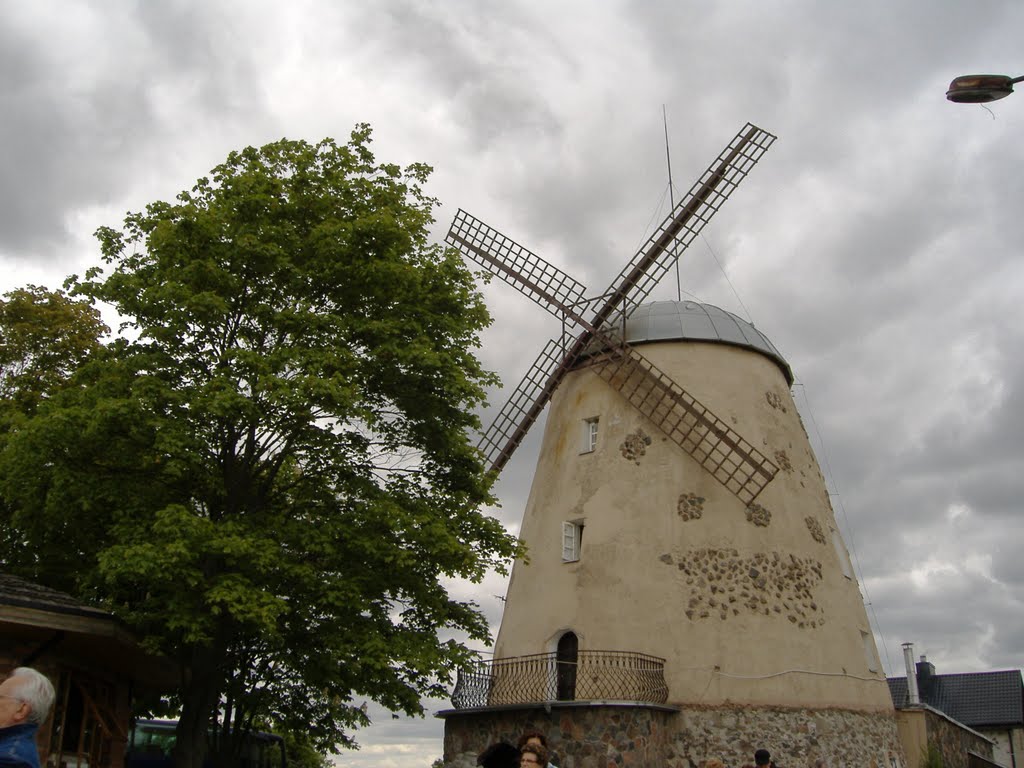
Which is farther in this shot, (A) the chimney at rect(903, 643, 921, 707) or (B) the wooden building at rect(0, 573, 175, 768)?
(A) the chimney at rect(903, 643, 921, 707)

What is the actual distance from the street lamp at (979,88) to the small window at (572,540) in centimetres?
1467

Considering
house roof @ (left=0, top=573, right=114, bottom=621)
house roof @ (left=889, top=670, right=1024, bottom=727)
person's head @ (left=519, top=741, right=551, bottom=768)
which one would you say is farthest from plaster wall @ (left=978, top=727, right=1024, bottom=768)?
person's head @ (left=519, top=741, right=551, bottom=768)

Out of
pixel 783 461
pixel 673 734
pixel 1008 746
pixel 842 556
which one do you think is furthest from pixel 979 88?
pixel 1008 746

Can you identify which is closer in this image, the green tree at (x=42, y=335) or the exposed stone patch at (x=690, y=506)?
the green tree at (x=42, y=335)

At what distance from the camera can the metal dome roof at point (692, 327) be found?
22.4m

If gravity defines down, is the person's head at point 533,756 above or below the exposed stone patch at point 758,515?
below

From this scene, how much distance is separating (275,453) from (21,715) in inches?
439

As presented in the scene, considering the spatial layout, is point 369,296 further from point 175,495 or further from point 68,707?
point 68,707

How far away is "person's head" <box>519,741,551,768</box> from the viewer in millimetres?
5934

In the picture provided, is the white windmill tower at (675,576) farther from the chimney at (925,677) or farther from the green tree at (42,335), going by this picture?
the chimney at (925,677)

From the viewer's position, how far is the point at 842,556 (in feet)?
72.7

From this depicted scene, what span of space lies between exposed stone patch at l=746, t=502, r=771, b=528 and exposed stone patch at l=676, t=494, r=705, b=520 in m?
1.01

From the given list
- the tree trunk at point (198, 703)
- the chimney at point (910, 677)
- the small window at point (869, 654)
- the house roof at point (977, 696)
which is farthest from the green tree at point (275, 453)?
the house roof at point (977, 696)

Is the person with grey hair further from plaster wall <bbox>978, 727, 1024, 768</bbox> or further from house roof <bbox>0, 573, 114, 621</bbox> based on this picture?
plaster wall <bbox>978, 727, 1024, 768</bbox>
